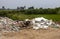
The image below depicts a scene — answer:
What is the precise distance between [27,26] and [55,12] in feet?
39.1

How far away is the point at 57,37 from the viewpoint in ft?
42.1

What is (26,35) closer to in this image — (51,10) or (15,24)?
(15,24)

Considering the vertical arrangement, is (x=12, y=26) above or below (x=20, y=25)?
above

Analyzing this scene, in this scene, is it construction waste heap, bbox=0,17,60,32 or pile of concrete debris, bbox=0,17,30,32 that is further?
construction waste heap, bbox=0,17,60,32

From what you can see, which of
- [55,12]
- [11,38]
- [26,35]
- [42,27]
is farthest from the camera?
[55,12]

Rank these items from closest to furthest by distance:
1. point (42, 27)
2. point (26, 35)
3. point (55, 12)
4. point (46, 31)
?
point (26, 35) → point (46, 31) → point (42, 27) → point (55, 12)

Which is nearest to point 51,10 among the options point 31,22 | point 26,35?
point 31,22

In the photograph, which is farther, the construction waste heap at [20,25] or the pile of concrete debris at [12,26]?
the construction waste heap at [20,25]

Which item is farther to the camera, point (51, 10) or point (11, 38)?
point (51, 10)

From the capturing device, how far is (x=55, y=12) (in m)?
28.0

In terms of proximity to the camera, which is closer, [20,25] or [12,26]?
[12,26]

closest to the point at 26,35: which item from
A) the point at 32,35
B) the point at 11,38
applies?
the point at 32,35

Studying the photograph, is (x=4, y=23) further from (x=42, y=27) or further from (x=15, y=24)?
(x=42, y=27)

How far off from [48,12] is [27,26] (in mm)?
11993
